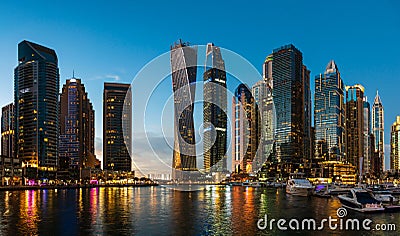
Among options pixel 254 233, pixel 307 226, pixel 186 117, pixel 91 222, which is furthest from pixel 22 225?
pixel 186 117

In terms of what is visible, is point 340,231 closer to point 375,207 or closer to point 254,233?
point 254,233

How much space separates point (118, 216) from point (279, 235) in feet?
62.1

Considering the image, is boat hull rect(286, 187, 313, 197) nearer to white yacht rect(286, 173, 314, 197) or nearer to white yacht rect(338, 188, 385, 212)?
white yacht rect(286, 173, 314, 197)

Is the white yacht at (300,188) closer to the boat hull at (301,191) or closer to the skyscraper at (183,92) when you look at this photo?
the boat hull at (301,191)

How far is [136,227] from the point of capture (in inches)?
1337
